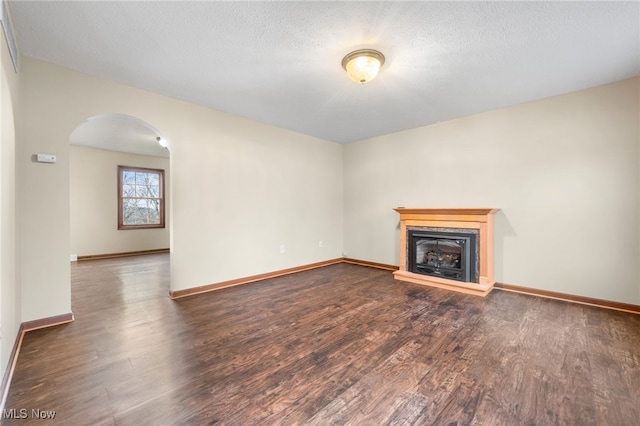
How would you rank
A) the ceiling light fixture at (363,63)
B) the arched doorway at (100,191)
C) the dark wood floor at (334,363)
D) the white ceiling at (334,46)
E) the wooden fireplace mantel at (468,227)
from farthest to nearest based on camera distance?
the arched doorway at (100,191)
the wooden fireplace mantel at (468,227)
the ceiling light fixture at (363,63)
the white ceiling at (334,46)
the dark wood floor at (334,363)

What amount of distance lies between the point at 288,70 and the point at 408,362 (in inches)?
106

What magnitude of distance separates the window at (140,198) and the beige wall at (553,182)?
6259mm

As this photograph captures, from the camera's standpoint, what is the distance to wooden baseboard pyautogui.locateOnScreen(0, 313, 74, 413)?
Result: 59.9 inches

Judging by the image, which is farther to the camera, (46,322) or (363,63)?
(46,322)

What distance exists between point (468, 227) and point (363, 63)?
2578 millimetres

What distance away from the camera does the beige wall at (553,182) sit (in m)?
2.86

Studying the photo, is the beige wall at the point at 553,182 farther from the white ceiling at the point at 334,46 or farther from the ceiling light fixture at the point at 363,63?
the ceiling light fixture at the point at 363,63

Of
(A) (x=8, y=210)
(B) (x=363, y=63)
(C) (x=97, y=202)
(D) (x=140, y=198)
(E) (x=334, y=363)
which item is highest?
(B) (x=363, y=63)

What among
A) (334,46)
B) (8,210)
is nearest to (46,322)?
(8,210)

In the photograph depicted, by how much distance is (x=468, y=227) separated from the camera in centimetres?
362

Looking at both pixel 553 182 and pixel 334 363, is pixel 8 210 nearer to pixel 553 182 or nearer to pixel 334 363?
pixel 334 363

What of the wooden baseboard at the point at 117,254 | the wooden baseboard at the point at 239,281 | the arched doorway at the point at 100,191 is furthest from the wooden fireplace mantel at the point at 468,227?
the wooden baseboard at the point at 117,254

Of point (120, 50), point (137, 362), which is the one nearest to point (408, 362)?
point (137, 362)

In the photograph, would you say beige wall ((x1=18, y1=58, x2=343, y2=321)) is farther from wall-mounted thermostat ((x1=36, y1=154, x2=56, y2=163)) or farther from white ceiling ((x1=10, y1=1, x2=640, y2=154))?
white ceiling ((x1=10, y1=1, x2=640, y2=154))
